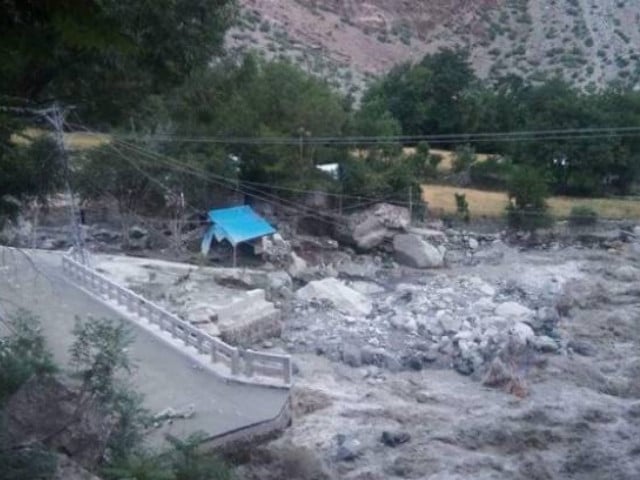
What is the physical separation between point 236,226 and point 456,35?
42.6 m

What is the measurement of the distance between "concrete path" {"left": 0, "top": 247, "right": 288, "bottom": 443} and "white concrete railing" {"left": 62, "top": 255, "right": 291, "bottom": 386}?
277mm

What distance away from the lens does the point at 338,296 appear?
2117cm

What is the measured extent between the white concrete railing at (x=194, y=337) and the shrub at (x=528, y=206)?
50.2 feet

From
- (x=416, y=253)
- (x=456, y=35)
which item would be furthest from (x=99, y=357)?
(x=456, y=35)

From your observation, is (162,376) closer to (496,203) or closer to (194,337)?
(194,337)

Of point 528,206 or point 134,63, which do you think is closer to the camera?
point 134,63

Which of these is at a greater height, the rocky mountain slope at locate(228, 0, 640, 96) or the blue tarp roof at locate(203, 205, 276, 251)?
the rocky mountain slope at locate(228, 0, 640, 96)

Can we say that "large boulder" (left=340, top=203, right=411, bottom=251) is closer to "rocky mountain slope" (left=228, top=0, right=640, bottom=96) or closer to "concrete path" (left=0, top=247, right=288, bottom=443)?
"concrete path" (left=0, top=247, right=288, bottom=443)

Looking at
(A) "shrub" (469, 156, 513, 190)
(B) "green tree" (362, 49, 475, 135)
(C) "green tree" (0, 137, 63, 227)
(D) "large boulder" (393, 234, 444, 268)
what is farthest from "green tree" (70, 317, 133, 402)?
(B) "green tree" (362, 49, 475, 135)

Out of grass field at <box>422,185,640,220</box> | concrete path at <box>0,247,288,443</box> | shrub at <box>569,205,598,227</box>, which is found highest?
grass field at <box>422,185,640,220</box>

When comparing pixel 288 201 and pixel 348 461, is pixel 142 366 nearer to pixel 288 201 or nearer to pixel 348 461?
pixel 348 461

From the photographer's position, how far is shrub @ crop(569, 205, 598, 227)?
29938 mm

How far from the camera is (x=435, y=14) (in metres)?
67.6

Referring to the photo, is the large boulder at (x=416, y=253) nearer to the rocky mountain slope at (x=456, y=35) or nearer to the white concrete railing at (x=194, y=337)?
the white concrete railing at (x=194, y=337)
